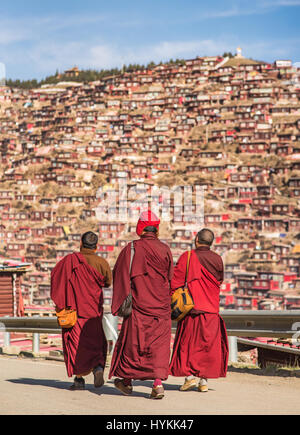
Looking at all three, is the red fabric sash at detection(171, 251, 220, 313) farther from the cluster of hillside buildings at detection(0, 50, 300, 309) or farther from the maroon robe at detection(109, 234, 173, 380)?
the cluster of hillside buildings at detection(0, 50, 300, 309)

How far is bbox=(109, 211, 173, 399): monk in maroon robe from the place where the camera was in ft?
22.2

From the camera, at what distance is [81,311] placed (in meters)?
7.54

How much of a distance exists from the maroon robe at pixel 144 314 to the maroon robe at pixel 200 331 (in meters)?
0.44

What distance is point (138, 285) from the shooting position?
686 centimetres

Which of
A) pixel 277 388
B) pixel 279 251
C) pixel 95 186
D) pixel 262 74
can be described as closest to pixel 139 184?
pixel 95 186

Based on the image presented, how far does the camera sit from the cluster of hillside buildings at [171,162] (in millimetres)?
92000

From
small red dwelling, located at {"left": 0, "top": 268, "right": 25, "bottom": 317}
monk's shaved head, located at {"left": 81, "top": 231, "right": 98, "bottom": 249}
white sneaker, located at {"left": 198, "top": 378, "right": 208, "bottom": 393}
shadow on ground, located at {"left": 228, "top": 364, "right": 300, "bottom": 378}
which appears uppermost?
monk's shaved head, located at {"left": 81, "top": 231, "right": 98, "bottom": 249}

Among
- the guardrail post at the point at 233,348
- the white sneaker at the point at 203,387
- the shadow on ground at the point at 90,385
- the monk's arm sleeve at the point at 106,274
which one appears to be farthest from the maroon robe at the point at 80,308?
the guardrail post at the point at 233,348

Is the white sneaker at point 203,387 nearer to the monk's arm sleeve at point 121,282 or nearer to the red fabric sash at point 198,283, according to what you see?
the red fabric sash at point 198,283

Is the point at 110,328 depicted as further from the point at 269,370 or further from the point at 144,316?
the point at 144,316

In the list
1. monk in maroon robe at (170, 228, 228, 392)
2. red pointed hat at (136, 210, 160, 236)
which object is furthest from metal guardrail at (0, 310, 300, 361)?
red pointed hat at (136, 210, 160, 236)

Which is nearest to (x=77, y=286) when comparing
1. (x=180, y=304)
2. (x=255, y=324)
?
(x=180, y=304)

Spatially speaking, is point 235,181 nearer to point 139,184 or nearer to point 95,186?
point 139,184
